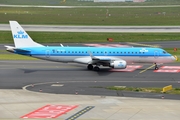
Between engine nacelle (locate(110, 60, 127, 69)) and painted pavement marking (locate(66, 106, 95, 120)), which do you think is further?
engine nacelle (locate(110, 60, 127, 69))

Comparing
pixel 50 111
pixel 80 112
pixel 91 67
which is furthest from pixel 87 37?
pixel 80 112

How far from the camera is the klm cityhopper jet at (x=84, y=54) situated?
5722cm

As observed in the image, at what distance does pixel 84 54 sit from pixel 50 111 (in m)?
23.1

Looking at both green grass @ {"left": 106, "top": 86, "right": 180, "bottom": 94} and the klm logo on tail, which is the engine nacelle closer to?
green grass @ {"left": 106, "top": 86, "right": 180, "bottom": 94}

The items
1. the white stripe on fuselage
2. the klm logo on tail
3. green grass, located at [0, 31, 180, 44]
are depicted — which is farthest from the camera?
green grass, located at [0, 31, 180, 44]

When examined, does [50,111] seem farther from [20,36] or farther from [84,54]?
[20,36]

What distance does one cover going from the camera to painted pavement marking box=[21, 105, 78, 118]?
34.6 m

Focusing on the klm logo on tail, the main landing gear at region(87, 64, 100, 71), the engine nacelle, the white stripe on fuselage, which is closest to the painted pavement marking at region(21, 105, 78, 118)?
the engine nacelle

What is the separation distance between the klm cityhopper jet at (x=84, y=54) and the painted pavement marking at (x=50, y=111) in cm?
1926

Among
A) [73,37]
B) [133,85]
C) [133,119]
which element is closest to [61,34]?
[73,37]

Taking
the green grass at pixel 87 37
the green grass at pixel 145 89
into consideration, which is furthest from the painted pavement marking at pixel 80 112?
the green grass at pixel 87 37

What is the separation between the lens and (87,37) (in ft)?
305

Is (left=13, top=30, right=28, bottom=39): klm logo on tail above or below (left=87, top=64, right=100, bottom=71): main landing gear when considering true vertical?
above

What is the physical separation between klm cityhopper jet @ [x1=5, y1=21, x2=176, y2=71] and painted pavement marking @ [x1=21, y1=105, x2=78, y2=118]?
1926 centimetres
